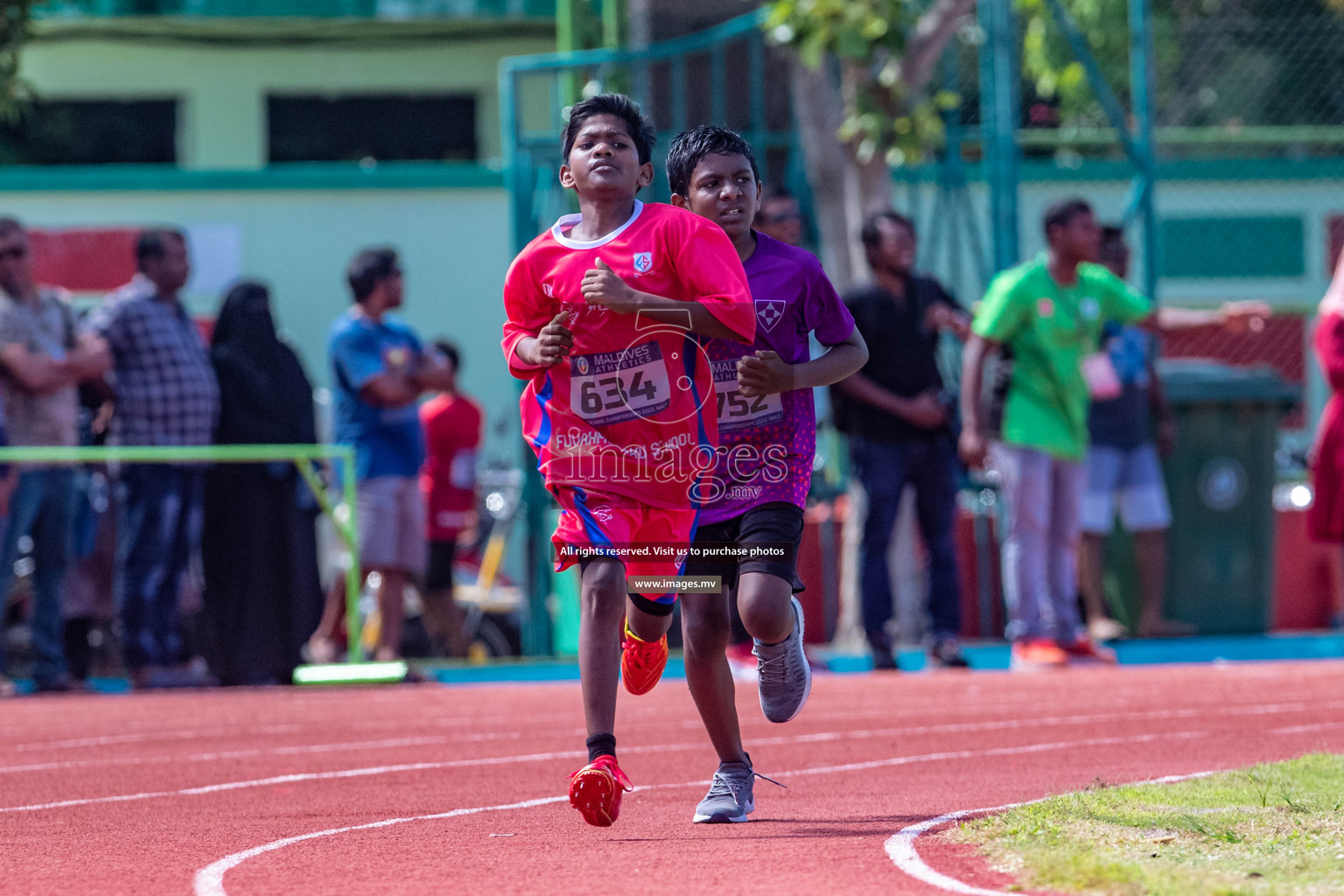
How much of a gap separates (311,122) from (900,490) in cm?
1102

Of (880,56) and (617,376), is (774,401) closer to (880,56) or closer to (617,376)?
(617,376)

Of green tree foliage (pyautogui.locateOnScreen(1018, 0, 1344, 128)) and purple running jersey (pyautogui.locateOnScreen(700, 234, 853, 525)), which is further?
green tree foliage (pyautogui.locateOnScreen(1018, 0, 1344, 128))

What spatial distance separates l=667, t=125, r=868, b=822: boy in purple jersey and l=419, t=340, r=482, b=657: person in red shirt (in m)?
6.58

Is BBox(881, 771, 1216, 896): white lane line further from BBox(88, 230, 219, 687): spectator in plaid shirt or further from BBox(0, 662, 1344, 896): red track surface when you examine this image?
BBox(88, 230, 219, 687): spectator in plaid shirt

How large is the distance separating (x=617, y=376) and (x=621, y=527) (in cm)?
41

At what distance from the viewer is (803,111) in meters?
13.3

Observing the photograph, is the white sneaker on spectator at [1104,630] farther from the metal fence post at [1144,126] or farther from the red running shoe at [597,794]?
the red running shoe at [597,794]

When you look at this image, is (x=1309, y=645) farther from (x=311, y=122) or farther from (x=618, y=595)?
(x=311, y=122)

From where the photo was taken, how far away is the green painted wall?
19891mm

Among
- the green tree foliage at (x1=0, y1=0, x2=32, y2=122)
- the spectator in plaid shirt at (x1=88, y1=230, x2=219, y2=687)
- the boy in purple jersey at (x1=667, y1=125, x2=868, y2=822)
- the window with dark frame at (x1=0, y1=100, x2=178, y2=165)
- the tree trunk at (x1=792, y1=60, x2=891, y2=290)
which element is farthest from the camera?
the window with dark frame at (x1=0, y1=100, x2=178, y2=165)

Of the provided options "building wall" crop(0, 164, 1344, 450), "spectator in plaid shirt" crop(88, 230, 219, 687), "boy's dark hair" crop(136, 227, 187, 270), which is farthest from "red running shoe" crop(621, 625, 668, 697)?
"building wall" crop(0, 164, 1344, 450)

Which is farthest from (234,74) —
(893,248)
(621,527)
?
(621,527)

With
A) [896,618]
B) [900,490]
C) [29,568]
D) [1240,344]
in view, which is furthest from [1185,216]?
[29,568]

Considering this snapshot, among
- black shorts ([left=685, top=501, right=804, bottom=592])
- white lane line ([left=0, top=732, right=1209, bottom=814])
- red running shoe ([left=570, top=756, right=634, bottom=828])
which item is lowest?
white lane line ([left=0, top=732, right=1209, bottom=814])
